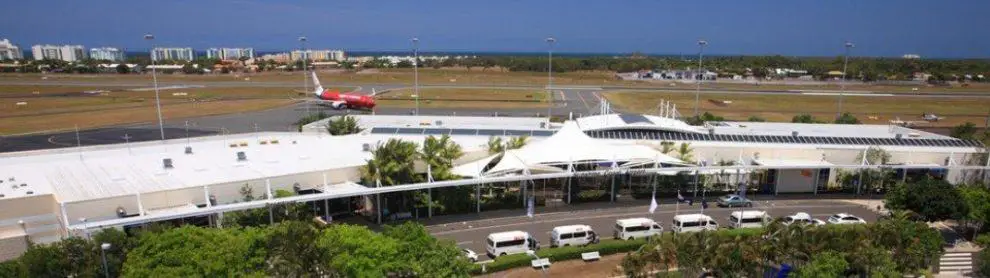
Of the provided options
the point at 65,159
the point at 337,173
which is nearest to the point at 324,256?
the point at 337,173

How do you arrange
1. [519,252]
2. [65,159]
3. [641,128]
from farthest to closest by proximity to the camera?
[641,128], [65,159], [519,252]

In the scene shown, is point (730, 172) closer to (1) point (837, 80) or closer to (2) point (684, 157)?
(2) point (684, 157)

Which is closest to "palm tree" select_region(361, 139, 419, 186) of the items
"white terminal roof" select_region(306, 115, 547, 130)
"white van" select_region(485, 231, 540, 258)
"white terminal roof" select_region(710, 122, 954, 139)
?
"white van" select_region(485, 231, 540, 258)

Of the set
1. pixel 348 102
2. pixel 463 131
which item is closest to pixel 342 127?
pixel 463 131

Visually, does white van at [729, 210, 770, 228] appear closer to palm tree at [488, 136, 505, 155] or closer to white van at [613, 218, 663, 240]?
white van at [613, 218, 663, 240]

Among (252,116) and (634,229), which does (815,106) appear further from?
(252,116)

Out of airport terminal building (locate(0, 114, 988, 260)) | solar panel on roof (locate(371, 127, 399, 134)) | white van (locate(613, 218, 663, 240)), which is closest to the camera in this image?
airport terminal building (locate(0, 114, 988, 260))

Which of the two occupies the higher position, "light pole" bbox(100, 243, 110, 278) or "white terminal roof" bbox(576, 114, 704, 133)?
"white terminal roof" bbox(576, 114, 704, 133)

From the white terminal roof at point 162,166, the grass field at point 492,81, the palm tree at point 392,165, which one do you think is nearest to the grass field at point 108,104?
the grass field at point 492,81
